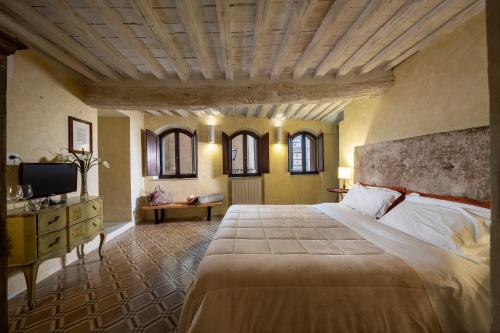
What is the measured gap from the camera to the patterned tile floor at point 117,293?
1.63 metres

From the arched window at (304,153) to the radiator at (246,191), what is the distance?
40.9 inches

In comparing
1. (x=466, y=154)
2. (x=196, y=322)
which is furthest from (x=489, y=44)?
(x=466, y=154)

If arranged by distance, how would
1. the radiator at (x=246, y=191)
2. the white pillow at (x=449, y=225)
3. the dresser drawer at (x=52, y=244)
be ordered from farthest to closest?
the radiator at (x=246, y=191)
the dresser drawer at (x=52, y=244)
the white pillow at (x=449, y=225)

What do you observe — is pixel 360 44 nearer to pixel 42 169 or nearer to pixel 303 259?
pixel 303 259

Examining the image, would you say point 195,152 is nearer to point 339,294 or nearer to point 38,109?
point 38,109

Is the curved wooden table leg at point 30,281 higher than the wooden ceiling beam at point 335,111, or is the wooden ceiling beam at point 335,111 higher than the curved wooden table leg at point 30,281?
the wooden ceiling beam at point 335,111

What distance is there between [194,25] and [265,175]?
12.5ft

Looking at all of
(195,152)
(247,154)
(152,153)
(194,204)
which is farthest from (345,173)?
(152,153)

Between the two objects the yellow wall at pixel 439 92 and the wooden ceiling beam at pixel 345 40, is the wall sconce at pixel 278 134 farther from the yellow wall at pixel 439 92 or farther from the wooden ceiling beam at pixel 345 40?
the wooden ceiling beam at pixel 345 40

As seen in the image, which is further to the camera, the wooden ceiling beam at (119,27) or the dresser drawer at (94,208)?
the dresser drawer at (94,208)

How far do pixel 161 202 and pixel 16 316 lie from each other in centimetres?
292

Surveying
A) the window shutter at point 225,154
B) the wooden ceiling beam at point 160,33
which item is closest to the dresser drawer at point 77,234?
the wooden ceiling beam at point 160,33

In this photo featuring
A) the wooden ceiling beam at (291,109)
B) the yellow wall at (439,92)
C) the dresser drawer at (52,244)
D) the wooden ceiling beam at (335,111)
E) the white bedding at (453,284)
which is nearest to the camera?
the white bedding at (453,284)

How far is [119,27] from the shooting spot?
1818 millimetres
